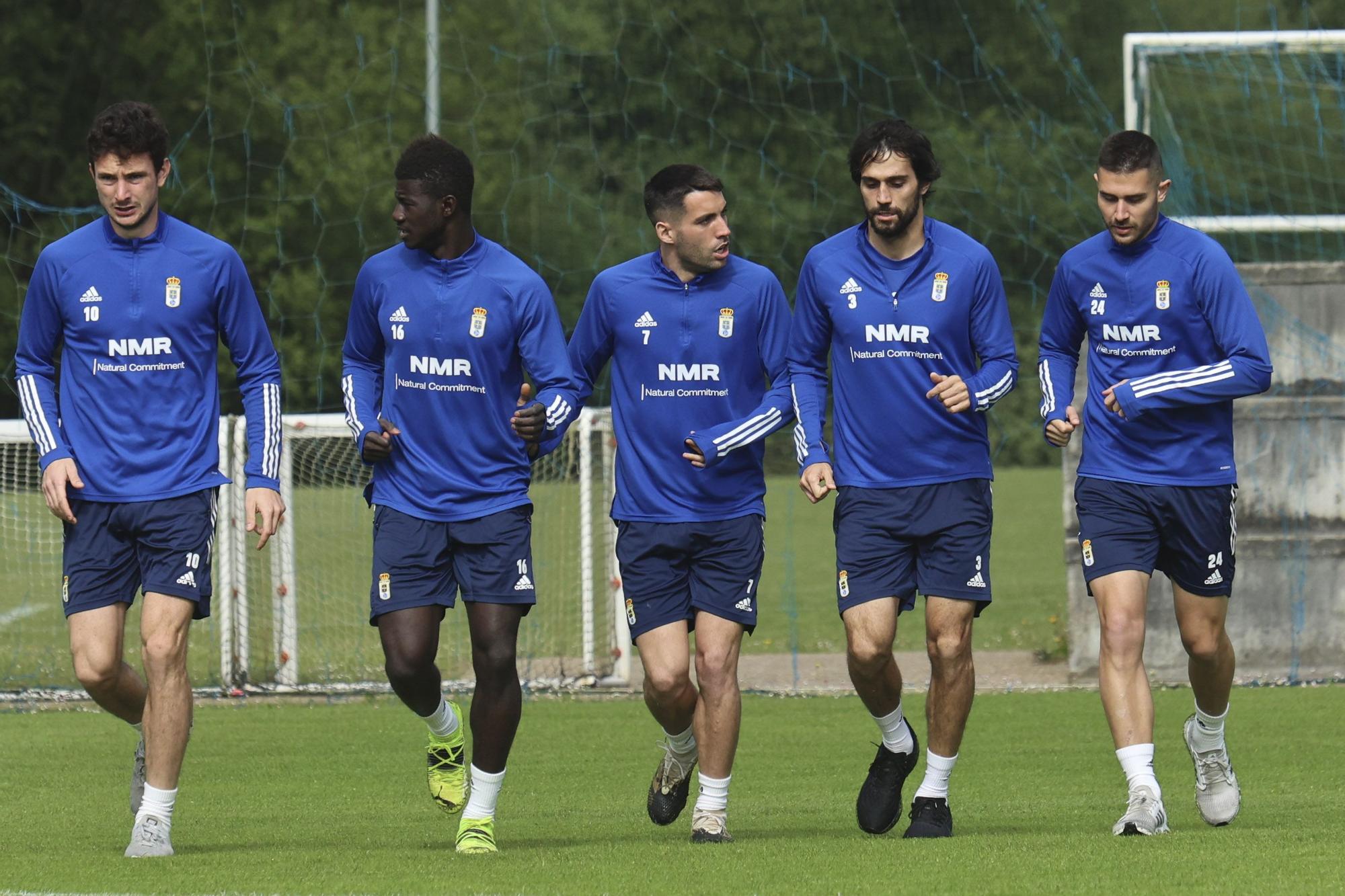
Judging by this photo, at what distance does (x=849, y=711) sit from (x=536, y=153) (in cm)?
1724

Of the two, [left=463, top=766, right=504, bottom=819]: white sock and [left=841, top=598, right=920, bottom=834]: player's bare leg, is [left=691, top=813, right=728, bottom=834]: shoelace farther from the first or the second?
[left=463, top=766, right=504, bottom=819]: white sock

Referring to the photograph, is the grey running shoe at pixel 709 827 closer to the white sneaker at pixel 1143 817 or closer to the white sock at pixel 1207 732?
the white sneaker at pixel 1143 817

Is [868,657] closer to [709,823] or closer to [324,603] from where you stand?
[709,823]

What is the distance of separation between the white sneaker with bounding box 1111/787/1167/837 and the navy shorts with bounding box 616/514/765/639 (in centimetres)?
136

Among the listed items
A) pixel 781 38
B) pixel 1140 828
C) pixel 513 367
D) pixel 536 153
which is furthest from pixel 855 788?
pixel 536 153

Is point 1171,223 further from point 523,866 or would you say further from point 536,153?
point 536,153

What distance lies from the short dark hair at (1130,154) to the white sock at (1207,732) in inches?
73.1

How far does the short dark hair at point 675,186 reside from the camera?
735 centimetres

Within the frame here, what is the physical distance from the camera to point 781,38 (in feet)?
76.7

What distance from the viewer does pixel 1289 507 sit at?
12.3 metres

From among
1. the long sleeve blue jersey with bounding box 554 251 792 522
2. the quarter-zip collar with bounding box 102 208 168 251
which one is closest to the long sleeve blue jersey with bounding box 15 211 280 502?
the quarter-zip collar with bounding box 102 208 168 251

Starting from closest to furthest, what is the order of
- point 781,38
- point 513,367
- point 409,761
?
point 513,367 → point 409,761 → point 781,38

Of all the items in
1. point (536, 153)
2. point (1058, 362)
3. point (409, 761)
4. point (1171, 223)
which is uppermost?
point (536, 153)

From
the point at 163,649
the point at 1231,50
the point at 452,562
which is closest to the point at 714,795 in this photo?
the point at 452,562
